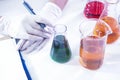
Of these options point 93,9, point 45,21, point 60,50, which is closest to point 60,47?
point 60,50

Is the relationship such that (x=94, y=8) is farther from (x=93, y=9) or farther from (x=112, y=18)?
(x=112, y=18)

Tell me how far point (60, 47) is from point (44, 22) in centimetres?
14

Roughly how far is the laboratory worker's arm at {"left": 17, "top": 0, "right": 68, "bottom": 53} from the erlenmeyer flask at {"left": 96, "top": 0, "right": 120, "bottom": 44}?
7.8 inches

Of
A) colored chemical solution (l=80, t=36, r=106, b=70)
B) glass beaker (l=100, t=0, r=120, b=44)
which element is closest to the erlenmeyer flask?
glass beaker (l=100, t=0, r=120, b=44)

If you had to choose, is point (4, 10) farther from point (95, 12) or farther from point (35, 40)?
point (95, 12)

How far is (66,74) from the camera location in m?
0.73

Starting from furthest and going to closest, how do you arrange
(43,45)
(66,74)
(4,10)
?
(4,10) < (43,45) < (66,74)

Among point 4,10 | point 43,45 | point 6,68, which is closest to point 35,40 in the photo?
point 43,45

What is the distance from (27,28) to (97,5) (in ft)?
0.99

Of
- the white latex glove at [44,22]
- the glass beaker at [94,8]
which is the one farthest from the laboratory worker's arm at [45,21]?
the glass beaker at [94,8]

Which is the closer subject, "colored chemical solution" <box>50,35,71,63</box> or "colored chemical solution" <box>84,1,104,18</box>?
"colored chemical solution" <box>50,35,71,63</box>

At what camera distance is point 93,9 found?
94 cm

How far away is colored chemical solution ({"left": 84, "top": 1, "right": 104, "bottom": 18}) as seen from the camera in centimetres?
92

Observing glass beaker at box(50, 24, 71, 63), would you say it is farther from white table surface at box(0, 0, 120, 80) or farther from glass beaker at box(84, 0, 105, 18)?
glass beaker at box(84, 0, 105, 18)
